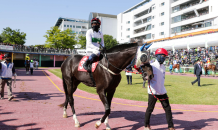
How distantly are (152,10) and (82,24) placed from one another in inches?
2069

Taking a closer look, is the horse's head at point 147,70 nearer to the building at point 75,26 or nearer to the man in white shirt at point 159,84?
the man in white shirt at point 159,84

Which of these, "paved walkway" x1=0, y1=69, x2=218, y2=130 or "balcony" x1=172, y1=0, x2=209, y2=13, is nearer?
"paved walkway" x1=0, y1=69, x2=218, y2=130

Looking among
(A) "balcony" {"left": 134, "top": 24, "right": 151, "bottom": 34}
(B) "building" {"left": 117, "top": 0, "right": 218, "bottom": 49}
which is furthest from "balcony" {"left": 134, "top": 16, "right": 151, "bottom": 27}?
(A) "balcony" {"left": 134, "top": 24, "right": 151, "bottom": 34}

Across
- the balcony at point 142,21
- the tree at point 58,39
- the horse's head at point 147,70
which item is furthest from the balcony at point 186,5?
the horse's head at point 147,70

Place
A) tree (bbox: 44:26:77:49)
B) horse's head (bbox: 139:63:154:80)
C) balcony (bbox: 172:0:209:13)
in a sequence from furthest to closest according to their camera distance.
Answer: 1. tree (bbox: 44:26:77:49)
2. balcony (bbox: 172:0:209:13)
3. horse's head (bbox: 139:63:154:80)

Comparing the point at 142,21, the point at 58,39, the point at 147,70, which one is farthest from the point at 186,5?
the point at 147,70

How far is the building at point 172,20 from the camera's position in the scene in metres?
35.9

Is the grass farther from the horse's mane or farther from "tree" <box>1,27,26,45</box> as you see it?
"tree" <box>1,27,26,45</box>

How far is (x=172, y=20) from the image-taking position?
1838 inches

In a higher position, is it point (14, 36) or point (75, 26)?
point (75, 26)

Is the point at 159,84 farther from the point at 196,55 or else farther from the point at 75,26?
the point at 75,26

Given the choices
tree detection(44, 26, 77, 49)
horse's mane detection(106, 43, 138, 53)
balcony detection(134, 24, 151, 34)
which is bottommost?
horse's mane detection(106, 43, 138, 53)

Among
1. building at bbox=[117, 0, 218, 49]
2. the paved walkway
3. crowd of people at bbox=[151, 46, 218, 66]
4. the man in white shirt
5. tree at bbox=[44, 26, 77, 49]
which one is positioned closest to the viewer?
the man in white shirt

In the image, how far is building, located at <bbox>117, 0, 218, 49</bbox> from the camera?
118ft
